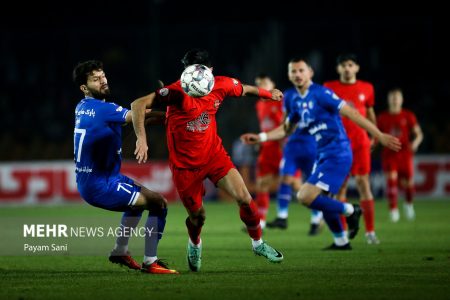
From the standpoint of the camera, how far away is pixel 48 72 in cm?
2986

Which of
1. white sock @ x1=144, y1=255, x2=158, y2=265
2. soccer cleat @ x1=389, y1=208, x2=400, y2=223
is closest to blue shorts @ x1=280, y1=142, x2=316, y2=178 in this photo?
soccer cleat @ x1=389, y1=208, x2=400, y2=223

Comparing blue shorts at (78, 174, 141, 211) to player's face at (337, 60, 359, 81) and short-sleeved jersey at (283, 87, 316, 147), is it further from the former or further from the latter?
player's face at (337, 60, 359, 81)

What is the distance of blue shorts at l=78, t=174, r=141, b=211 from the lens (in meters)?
9.55

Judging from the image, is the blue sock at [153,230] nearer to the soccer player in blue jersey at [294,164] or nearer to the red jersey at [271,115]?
the soccer player in blue jersey at [294,164]

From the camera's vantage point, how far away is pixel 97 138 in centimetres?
952

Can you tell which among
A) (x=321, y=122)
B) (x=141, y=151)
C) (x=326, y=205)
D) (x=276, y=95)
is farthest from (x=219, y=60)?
(x=141, y=151)

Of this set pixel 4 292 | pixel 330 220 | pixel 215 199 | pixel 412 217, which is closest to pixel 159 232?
pixel 4 292

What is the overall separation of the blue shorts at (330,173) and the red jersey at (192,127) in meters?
2.20

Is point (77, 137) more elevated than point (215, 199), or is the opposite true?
point (77, 137)

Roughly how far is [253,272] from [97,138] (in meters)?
2.06

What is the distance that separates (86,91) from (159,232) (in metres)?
1.62

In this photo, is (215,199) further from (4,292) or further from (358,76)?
(4,292)

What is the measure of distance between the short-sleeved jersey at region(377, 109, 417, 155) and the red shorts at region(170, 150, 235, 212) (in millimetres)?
8985

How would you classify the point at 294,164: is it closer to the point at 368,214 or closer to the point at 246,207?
the point at 368,214
